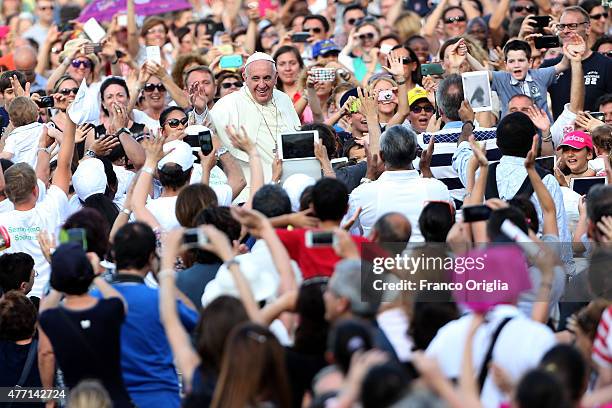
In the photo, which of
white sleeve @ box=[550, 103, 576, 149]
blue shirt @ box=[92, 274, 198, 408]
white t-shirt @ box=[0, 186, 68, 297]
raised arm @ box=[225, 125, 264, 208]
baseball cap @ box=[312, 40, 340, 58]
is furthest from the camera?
baseball cap @ box=[312, 40, 340, 58]

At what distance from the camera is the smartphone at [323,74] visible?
1202 cm

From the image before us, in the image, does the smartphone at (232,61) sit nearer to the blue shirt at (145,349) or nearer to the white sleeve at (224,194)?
the white sleeve at (224,194)

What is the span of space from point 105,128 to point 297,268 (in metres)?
4.85

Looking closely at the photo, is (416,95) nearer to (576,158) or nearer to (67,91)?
(576,158)

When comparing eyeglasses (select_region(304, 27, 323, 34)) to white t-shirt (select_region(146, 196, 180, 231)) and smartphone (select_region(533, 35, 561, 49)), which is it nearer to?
smartphone (select_region(533, 35, 561, 49))

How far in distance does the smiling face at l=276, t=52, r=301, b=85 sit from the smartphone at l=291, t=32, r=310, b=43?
187 cm

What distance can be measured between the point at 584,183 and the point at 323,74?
3560 mm

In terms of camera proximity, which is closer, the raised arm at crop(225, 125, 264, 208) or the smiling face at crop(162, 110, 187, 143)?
the raised arm at crop(225, 125, 264, 208)

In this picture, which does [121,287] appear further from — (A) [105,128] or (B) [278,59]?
(B) [278,59]

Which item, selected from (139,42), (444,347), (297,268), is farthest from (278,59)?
(444,347)

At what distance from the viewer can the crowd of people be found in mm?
5656

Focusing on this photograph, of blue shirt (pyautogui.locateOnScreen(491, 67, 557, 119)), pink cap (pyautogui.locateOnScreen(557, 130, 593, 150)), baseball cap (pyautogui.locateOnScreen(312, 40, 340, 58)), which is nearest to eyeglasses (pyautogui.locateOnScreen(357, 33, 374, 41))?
baseball cap (pyautogui.locateOnScreen(312, 40, 340, 58))

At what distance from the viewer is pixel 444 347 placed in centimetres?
574

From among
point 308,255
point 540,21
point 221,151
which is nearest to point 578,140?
point 221,151
